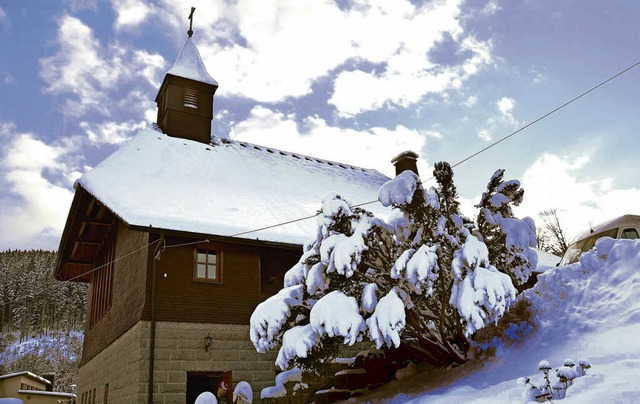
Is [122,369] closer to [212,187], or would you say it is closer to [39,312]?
[212,187]

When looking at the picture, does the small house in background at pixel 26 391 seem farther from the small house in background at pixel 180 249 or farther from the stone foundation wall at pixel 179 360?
the stone foundation wall at pixel 179 360

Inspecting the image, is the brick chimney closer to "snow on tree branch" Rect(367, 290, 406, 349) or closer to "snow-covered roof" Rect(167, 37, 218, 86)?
"snow-covered roof" Rect(167, 37, 218, 86)

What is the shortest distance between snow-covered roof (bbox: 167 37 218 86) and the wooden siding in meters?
6.36

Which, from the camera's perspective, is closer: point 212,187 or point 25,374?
point 212,187

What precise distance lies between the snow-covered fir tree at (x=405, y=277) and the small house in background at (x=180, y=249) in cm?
418

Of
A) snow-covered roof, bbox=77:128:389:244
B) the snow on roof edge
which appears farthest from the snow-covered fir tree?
the snow on roof edge

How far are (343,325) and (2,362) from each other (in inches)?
3974

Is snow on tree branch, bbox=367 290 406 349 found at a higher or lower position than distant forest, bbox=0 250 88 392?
lower

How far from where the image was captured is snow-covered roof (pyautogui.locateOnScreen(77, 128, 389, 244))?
13.4 m

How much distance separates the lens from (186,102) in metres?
19.4

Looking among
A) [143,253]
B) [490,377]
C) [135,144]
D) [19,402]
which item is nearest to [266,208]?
[143,253]

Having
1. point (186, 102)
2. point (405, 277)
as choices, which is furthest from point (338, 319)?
point (186, 102)

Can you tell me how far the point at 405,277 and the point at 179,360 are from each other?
6625 mm

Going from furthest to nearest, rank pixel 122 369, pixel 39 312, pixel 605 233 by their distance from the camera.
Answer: pixel 39 312 → pixel 605 233 → pixel 122 369
